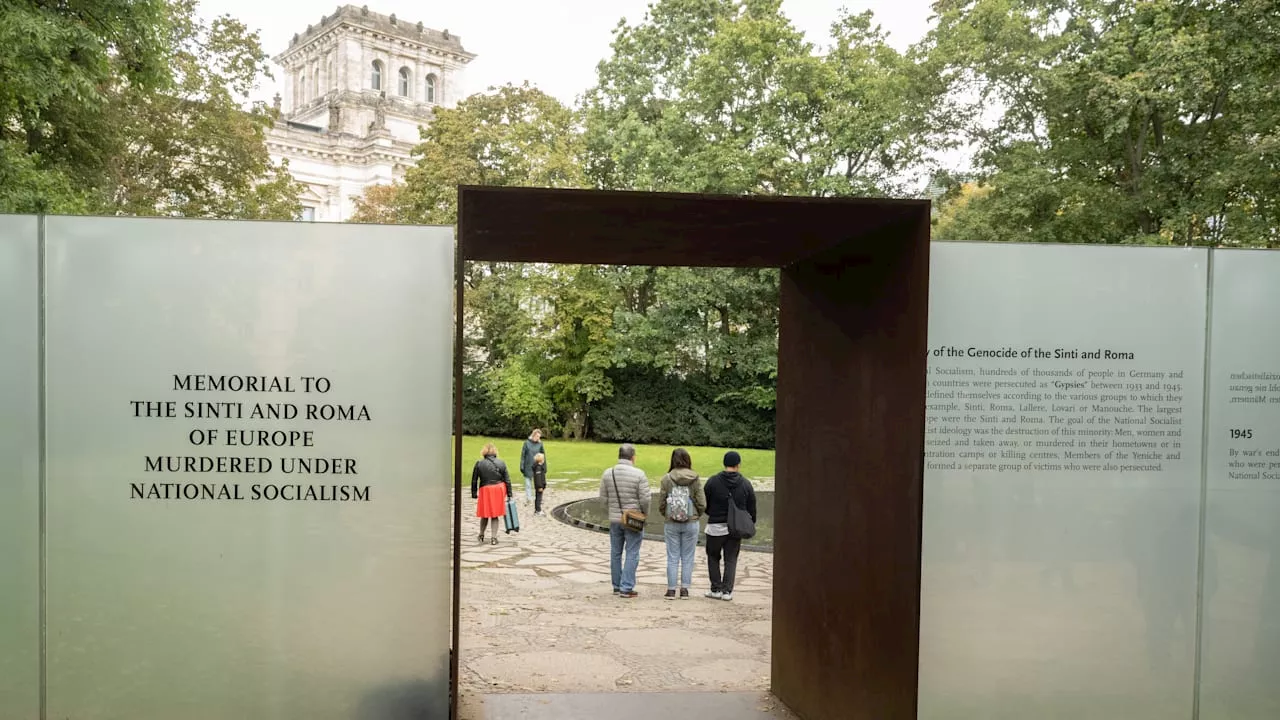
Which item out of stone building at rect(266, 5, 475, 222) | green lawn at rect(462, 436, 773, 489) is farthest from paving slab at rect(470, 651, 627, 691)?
stone building at rect(266, 5, 475, 222)

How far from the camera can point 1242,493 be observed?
5.71 meters

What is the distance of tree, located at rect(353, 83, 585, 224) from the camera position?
35000mm

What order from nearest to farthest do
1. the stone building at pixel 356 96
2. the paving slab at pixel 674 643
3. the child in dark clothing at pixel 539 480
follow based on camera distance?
1. the paving slab at pixel 674 643
2. the child in dark clothing at pixel 539 480
3. the stone building at pixel 356 96

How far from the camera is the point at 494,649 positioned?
8.16 metres

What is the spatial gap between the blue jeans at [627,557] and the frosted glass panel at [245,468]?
5658 mm

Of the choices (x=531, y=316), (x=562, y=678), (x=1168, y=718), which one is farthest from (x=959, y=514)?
(x=531, y=316)

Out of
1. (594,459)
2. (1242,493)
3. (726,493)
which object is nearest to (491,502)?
(726,493)

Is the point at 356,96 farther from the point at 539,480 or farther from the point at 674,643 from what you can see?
the point at 674,643

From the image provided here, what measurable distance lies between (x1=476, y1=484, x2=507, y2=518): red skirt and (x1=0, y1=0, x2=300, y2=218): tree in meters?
8.25

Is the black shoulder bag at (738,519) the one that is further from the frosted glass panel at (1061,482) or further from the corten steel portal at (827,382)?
the frosted glass panel at (1061,482)

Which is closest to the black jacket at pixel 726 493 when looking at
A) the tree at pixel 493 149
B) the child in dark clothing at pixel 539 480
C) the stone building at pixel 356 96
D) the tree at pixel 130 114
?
the child in dark clothing at pixel 539 480

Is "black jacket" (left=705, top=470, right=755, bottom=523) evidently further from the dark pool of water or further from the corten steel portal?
the dark pool of water

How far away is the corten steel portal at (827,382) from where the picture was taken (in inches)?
187

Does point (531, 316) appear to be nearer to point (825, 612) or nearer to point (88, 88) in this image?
point (88, 88)
